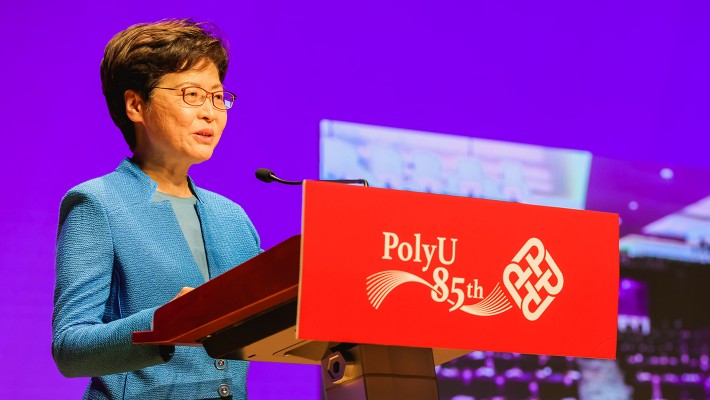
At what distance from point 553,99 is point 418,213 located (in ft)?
8.93

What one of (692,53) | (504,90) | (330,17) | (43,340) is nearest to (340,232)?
(43,340)

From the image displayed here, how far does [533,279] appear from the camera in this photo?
1312 millimetres

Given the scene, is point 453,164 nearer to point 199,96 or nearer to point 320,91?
point 320,91

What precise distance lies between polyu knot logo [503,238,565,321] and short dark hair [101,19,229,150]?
82 cm

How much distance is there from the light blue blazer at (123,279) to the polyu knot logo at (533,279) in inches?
23.7

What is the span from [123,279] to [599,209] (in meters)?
2.52

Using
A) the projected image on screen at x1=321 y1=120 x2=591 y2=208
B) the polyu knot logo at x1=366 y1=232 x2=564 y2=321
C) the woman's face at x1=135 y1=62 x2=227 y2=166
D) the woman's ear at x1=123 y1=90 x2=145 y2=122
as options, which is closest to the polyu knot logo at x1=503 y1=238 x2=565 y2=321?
the polyu knot logo at x1=366 y1=232 x2=564 y2=321

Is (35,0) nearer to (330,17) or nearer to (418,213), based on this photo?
(330,17)

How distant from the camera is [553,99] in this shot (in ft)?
12.6

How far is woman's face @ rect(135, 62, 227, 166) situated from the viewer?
1794mm

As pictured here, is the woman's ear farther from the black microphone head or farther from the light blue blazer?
the black microphone head

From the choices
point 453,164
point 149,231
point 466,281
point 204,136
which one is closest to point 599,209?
point 453,164

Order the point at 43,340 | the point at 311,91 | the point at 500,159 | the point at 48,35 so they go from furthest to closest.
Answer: the point at 500,159
the point at 311,91
the point at 48,35
the point at 43,340

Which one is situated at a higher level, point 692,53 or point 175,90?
point 692,53
